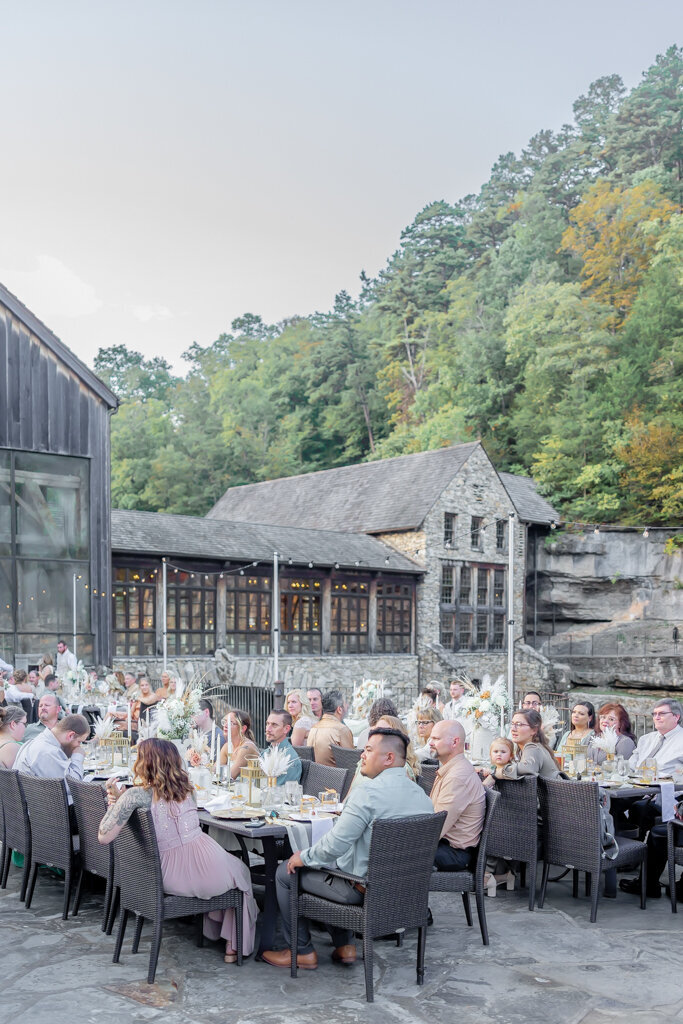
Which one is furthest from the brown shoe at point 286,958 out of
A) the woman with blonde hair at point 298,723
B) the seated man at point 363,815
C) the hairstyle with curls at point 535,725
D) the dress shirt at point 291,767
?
the woman with blonde hair at point 298,723

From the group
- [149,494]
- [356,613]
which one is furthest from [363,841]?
[149,494]

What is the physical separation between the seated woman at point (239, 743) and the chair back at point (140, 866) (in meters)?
1.50

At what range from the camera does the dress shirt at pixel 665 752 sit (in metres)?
8.39

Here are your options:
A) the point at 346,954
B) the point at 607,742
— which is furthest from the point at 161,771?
the point at 607,742

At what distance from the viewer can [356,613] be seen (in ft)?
101

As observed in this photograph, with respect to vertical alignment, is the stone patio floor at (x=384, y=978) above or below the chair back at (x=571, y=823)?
below

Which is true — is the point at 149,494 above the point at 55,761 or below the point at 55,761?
above

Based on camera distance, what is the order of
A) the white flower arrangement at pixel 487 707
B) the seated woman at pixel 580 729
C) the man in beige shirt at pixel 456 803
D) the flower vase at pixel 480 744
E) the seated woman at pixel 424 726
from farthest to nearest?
1. the seated woman at pixel 424 726
2. the white flower arrangement at pixel 487 707
3. the flower vase at pixel 480 744
4. the seated woman at pixel 580 729
5. the man in beige shirt at pixel 456 803

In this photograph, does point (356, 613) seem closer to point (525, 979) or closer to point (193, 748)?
point (193, 748)

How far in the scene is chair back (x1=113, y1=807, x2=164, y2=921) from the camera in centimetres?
558

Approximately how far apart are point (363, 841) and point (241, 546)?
75.8 feet

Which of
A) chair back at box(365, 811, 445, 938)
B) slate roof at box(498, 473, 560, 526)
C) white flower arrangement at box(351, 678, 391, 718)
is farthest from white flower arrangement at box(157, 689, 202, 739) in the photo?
slate roof at box(498, 473, 560, 526)

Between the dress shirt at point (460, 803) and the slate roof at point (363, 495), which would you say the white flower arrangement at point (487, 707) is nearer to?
the dress shirt at point (460, 803)

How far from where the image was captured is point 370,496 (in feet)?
116
